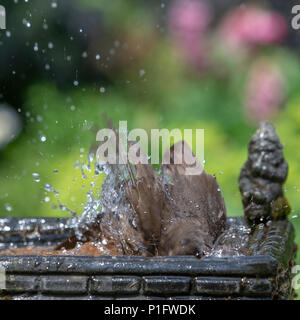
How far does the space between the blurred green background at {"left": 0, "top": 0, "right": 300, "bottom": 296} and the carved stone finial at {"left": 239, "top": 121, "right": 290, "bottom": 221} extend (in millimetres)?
1655

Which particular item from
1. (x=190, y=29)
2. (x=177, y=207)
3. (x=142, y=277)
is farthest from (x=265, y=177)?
(x=190, y=29)

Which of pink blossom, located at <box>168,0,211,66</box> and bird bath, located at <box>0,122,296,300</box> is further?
pink blossom, located at <box>168,0,211,66</box>

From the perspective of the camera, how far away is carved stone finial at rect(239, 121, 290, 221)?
8.43ft

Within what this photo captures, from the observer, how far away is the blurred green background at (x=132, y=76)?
444 cm

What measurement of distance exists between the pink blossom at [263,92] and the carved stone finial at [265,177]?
5.67 feet

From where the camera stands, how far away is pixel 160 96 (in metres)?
4.66

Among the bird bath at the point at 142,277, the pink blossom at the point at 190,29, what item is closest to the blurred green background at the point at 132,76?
the pink blossom at the point at 190,29

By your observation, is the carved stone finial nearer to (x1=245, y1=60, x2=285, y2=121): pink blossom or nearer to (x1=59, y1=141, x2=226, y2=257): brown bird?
(x1=59, y1=141, x2=226, y2=257): brown bird

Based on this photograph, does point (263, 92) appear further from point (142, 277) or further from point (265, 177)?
point (142, 277)

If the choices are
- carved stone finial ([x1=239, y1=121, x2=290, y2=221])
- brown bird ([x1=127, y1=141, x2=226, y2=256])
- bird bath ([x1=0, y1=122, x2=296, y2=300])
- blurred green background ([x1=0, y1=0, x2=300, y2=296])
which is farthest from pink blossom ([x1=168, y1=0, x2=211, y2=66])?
bird bath ([x1=0, y1=122, x2=296, y2=300])
